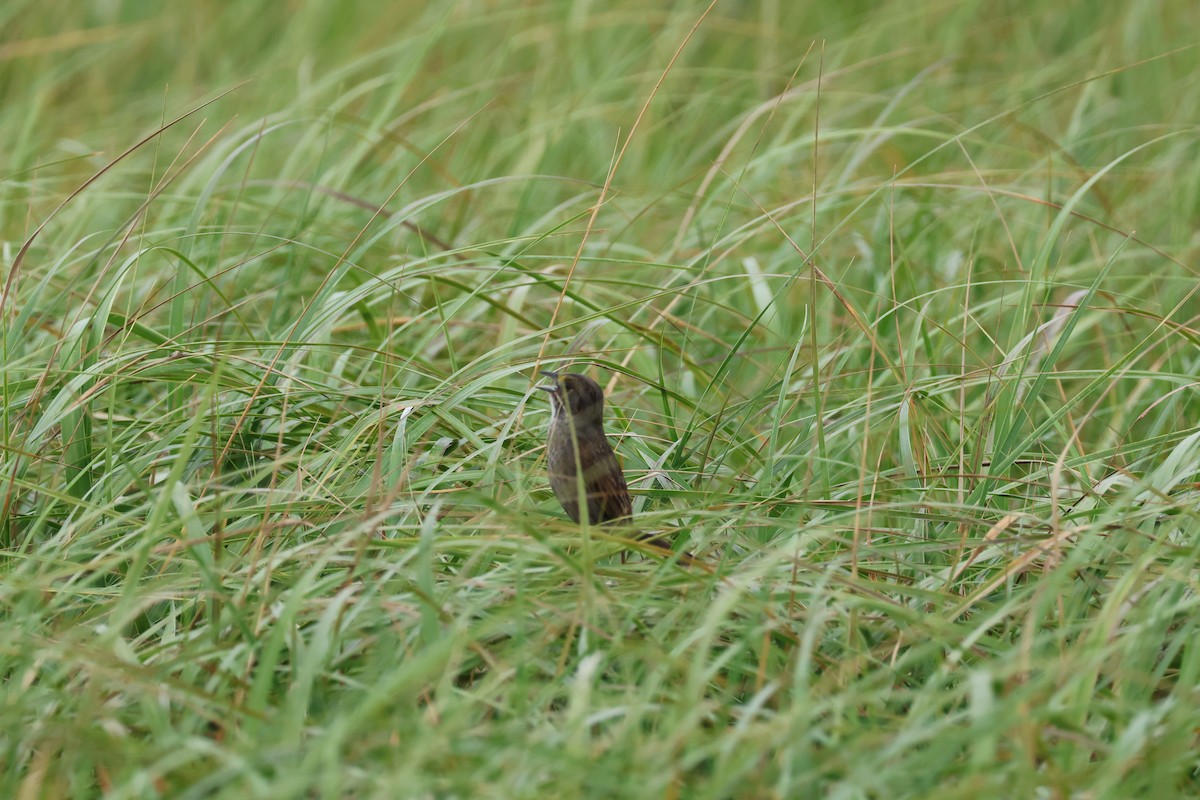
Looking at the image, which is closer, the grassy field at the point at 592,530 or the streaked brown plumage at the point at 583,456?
the grassy field at the point at 592,530

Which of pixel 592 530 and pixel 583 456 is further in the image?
pixel 583 456

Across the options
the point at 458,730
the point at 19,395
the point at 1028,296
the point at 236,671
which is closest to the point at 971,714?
the point at 458,730

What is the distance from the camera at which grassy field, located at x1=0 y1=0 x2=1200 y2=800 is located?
219 centimetres

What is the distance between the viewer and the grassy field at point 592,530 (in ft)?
7.18

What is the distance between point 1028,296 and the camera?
3.41 m

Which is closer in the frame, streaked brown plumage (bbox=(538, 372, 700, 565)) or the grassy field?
the grassy field

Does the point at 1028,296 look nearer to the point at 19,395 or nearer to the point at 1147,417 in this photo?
the point at 1147,417

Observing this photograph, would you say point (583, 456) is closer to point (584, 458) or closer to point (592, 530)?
point (584, 458)

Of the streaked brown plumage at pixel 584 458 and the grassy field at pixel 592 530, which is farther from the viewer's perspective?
the streaked brown plumage at pixel 584 458

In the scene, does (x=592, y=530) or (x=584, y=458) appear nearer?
(x=592, y=530)

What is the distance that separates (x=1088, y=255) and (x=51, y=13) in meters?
5.72

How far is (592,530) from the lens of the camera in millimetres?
2629

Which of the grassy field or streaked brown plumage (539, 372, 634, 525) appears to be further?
streaked brown plumage (539, 372, 634, 525)

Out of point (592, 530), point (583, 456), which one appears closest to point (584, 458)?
point (583, 456)
